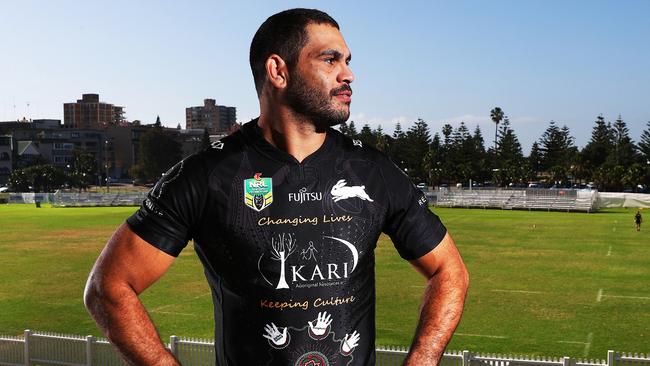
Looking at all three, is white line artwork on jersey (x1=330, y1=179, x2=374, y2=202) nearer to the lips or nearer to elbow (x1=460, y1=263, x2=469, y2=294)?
the lips

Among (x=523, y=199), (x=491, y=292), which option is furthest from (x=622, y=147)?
(x=491, y=292)

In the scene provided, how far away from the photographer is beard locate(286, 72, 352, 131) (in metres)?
3.10

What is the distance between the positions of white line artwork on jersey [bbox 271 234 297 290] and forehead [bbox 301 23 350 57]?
0.81m

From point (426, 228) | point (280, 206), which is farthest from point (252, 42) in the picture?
point (426, 228)

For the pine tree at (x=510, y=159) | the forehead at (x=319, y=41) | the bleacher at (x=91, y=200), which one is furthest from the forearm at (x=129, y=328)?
the pine tree at (x=510, y=159)

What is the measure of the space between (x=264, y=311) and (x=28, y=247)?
43.0 metres

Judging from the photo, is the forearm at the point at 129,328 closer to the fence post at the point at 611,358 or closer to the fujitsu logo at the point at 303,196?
the fujitsu logo at the point at 303,196

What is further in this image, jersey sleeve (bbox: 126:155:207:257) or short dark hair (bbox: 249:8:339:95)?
short dark hair (bbox: 249:8:339:95)

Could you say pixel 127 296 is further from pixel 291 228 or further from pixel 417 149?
pixel 417 149

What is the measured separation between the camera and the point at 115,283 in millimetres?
2871

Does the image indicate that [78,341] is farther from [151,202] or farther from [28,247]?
[28,247]

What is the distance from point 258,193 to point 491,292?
24.1 meters

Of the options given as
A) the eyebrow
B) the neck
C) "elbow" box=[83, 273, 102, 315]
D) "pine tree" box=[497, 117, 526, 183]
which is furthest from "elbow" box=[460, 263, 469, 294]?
"pine tree" box=[497, 117, 526, 183]

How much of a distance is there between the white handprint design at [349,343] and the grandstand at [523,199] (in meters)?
71.6
